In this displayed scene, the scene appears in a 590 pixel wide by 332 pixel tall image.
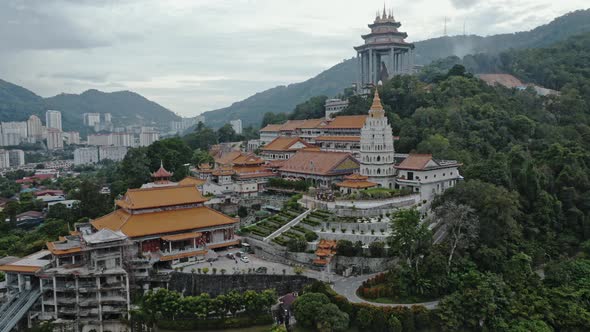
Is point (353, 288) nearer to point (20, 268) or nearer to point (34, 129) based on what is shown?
point (20, 268)

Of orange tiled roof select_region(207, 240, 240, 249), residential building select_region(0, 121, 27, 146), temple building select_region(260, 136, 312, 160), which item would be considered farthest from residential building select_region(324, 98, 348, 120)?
residential building select_region(0, 121, 27, 146)

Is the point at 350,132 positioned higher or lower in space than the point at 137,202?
higher

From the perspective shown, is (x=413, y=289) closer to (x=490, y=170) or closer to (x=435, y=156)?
(x=490, y=170)

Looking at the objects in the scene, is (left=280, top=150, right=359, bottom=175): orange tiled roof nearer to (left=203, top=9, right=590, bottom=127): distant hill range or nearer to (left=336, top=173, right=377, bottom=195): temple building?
(left=336, top=173, right=377, bottom=195): temple building

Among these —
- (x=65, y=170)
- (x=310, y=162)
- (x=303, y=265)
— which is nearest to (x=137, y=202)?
(x=303, y=265)

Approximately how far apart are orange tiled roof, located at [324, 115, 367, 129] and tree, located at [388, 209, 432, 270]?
2093cm

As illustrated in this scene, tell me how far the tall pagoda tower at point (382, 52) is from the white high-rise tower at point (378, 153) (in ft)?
93.8

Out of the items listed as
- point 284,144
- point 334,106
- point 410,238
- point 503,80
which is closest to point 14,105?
point 334,106

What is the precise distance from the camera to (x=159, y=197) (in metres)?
31.4

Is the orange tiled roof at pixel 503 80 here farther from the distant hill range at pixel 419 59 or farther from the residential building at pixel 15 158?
the residential building at pixel 15 158

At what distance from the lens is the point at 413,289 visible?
85.6 feet

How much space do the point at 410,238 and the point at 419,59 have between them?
116m

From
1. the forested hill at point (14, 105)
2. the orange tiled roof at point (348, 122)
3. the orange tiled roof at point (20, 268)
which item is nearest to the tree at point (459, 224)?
the orange tiled roof at point (348, 122)

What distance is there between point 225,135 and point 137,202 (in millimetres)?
43714
